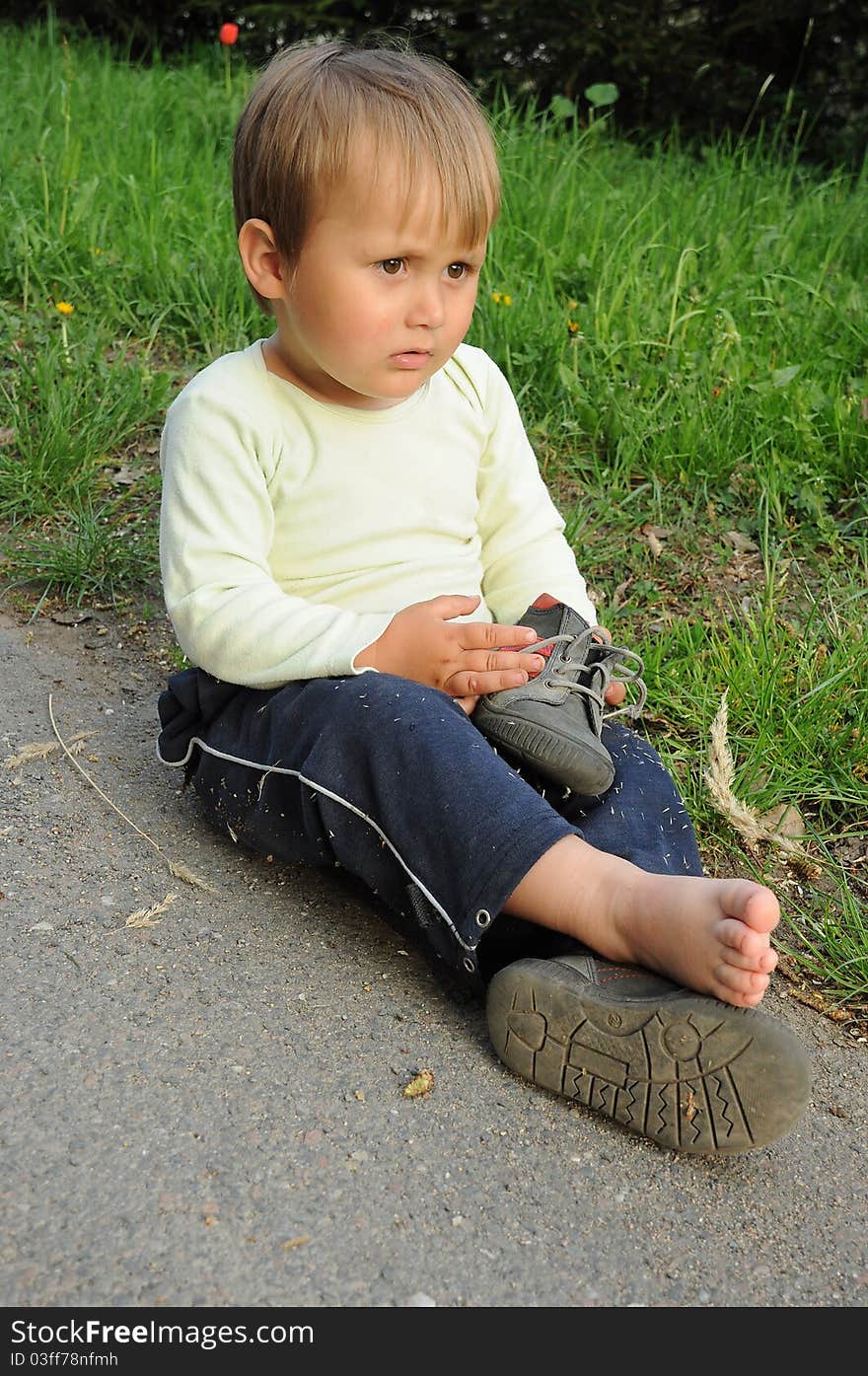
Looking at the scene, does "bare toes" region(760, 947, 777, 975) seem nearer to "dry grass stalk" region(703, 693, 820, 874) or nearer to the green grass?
the green grass

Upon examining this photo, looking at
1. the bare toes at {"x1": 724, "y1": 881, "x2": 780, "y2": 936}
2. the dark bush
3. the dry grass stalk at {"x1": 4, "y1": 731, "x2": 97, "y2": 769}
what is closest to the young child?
the bare toes at {"x1": 724, "y1": 881, "x2": 780, "y2": 936}

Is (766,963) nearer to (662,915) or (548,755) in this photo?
(662,915)

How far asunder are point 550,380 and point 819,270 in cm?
108

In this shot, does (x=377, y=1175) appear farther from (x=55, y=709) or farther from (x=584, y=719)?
(x=55, y=709)

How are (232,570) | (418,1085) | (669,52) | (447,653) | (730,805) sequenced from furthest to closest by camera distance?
(669,52) → (730,805) → (232,570) → (447,653) → (418,1085)

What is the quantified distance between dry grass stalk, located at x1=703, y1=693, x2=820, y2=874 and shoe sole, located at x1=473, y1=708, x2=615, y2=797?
339mm

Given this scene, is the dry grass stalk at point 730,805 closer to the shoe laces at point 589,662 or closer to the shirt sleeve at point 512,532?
the shoe laces at point 589,662

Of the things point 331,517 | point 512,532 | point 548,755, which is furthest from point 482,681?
point 512,532

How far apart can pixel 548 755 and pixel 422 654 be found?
24 centimetres

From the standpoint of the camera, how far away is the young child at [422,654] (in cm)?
163

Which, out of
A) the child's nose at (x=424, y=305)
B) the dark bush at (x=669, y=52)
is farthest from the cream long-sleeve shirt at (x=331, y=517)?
the dark bush at (x=669, y=52)

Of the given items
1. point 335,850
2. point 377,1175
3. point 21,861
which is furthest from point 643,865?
point 21,861

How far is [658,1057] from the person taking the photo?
62.9 inches

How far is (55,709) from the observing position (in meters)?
2.60
